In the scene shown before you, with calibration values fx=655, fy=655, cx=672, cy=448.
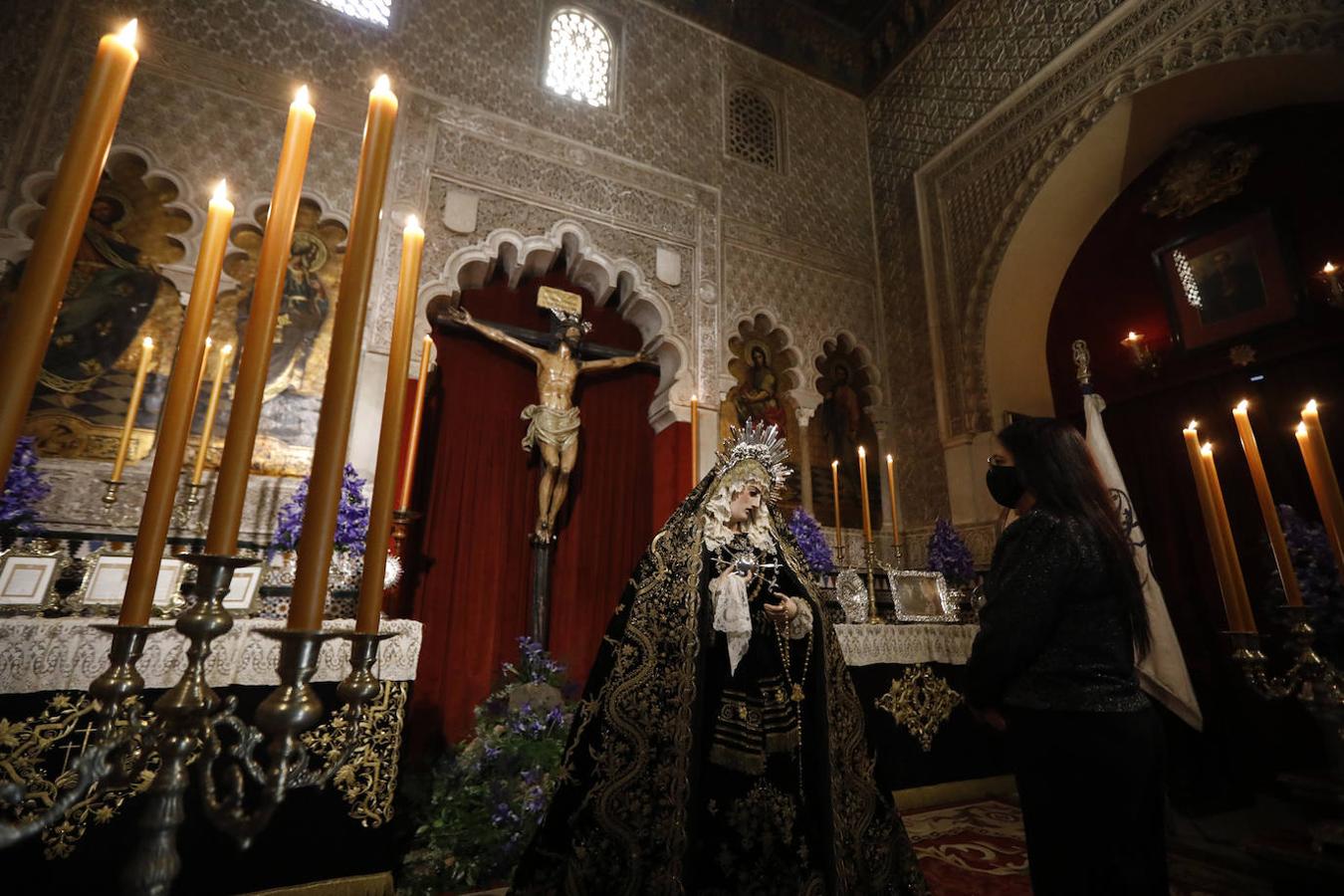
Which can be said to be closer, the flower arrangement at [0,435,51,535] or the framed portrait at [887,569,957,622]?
the flower arrangement at [0,435,51,535]

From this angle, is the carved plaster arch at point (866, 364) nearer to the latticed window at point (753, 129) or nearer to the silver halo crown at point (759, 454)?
the latticed window at point (753, 129)

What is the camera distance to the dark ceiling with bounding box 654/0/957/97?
26.1 feet

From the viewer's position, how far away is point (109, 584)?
322cm

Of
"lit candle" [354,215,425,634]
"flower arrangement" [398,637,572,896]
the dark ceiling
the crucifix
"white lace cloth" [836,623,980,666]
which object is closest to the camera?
"lit candle" [354,215,425,634]

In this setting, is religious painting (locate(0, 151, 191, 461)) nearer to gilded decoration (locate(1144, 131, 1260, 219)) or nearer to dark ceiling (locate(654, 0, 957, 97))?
dark ceiling (locate(654, 0, 957, 97))

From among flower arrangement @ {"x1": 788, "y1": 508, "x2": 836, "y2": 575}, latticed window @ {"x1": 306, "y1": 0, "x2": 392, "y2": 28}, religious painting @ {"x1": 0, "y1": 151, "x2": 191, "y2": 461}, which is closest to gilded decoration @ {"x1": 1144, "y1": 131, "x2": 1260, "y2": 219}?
flower arrangement @ {"x1": 788, "y1": 508, "x2": 836, "y2": 575}

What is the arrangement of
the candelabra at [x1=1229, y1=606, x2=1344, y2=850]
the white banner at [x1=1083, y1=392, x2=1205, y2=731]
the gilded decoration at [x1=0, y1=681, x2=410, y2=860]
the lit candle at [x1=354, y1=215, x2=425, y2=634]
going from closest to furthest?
the lit candle at [x1=354, y1=215, x2=425, y2=634]
the gilded decoration at [x1=0, y1=681, x2=410, y2=860]
the candelabra at [x1=1229, y1=606, x2=1344, y2=850]
the white banner at [x1=1083, y1=392, x2=1205, y2=731]

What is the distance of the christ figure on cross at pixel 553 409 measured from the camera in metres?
5.48

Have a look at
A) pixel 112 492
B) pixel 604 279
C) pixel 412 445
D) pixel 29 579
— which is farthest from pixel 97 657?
pixel 604 279

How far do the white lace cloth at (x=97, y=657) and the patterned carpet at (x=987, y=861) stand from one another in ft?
9.56

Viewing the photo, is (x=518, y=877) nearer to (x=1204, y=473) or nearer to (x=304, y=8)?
(x=1204, y=473)

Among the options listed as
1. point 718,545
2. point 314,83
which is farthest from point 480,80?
point 718,545

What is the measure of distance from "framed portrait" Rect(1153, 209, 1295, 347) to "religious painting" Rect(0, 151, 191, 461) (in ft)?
26.7

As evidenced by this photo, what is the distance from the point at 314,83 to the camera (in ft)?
18.3
